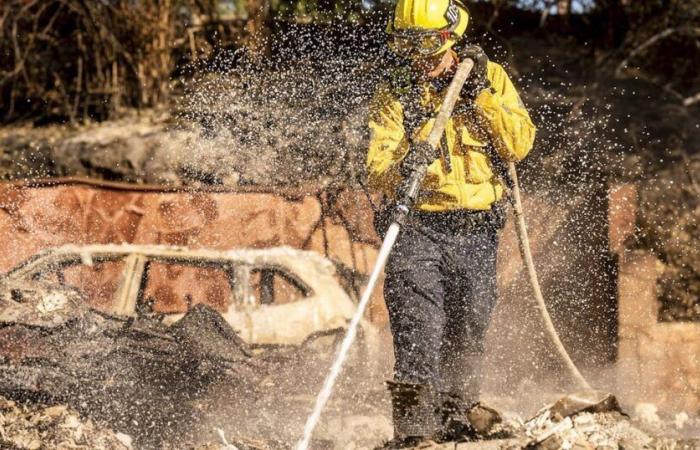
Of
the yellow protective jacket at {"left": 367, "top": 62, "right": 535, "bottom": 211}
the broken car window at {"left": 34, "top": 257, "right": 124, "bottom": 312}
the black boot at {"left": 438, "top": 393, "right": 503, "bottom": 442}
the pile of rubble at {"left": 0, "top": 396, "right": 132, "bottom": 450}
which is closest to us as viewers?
the black boot at {"left": 438, "top": 393, "right": 503, "bottom": 442}

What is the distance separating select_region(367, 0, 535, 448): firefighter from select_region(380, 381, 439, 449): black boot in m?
0.02

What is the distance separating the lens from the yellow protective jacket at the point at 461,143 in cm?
400

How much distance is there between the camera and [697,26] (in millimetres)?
11219

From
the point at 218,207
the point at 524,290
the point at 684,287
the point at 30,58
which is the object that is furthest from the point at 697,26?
the point at 30,58

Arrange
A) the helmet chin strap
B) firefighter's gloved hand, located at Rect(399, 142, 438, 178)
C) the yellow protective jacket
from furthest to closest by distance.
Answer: the helmet chin strap < the yellow protective jacket < firefighter's gloved hand, located at Rect(399, 142, 438, 178)

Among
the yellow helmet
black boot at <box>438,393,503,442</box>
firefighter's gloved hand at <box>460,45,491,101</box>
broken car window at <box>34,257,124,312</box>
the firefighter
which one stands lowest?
broken car window at <box>34,257,124,312</box>

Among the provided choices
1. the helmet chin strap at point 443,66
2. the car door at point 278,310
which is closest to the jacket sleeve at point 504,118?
the helmet chin strap at point 443,66

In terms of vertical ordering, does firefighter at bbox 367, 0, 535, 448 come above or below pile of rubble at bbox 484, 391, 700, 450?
above

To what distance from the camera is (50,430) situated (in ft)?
13.2

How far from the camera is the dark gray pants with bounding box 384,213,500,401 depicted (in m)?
4.05

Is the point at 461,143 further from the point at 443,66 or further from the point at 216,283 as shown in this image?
the point at 216,283

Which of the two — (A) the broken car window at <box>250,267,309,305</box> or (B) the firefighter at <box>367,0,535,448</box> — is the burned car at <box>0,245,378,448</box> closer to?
(A) the broken car window at <box>250,267,309,305</box>

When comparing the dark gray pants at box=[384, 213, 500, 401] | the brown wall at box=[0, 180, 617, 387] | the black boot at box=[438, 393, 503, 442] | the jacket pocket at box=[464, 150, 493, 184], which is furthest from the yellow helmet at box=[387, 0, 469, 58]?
the brown wall at box=[0, 180, 617, 387]

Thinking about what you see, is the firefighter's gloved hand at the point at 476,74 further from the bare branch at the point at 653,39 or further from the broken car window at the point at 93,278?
the bare branch at the point at 653,39
